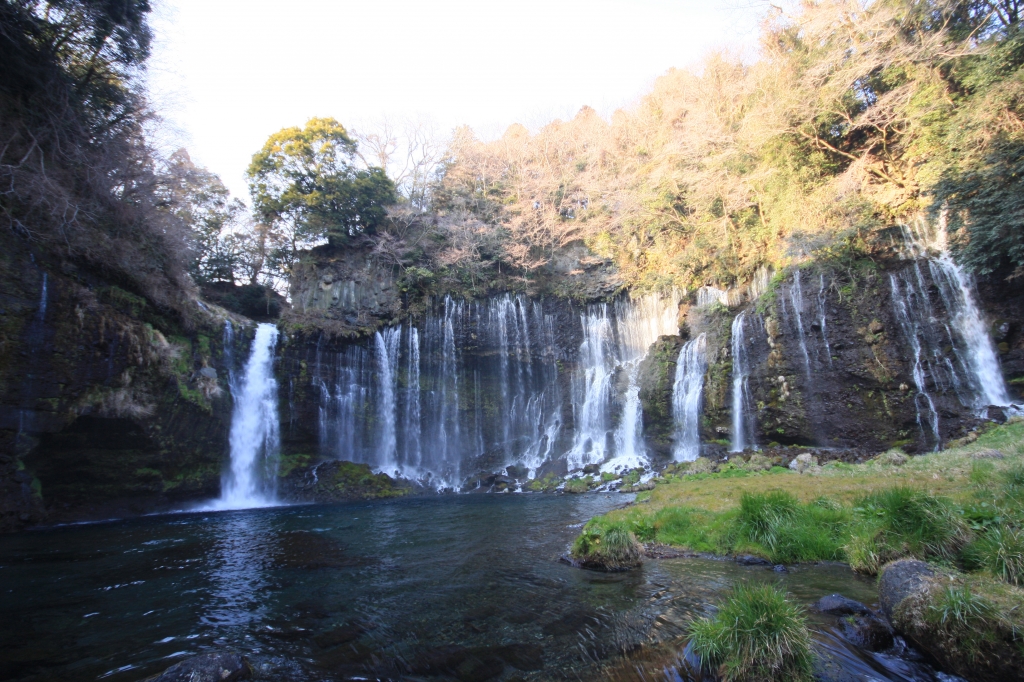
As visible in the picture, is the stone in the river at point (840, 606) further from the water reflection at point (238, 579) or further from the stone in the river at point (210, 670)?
the water reflection at point (238, 579)

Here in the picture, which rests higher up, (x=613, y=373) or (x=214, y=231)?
(x=214, y=231)

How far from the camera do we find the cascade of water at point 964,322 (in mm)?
14055

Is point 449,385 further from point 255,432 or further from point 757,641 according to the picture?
point 757,641

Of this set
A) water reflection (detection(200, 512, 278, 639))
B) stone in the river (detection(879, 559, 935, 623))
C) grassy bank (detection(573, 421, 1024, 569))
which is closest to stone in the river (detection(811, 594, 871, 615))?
stone in the river (detection(879, 559, 935, 623))

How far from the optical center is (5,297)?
12969 millimetres

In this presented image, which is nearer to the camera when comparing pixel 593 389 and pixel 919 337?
pixel 919 337

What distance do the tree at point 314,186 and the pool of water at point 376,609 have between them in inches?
835

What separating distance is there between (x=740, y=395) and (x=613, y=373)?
7394 mm

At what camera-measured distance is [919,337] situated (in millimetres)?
15539

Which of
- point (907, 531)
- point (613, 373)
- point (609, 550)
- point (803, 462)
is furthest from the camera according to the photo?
point (613, 373)

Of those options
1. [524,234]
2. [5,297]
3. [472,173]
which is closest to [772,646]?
[5,297]

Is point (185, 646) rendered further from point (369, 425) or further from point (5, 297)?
point (369, 425)

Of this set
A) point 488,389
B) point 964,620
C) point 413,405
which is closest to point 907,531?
point 964,620

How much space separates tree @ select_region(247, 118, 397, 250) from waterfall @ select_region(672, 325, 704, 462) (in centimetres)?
2064
